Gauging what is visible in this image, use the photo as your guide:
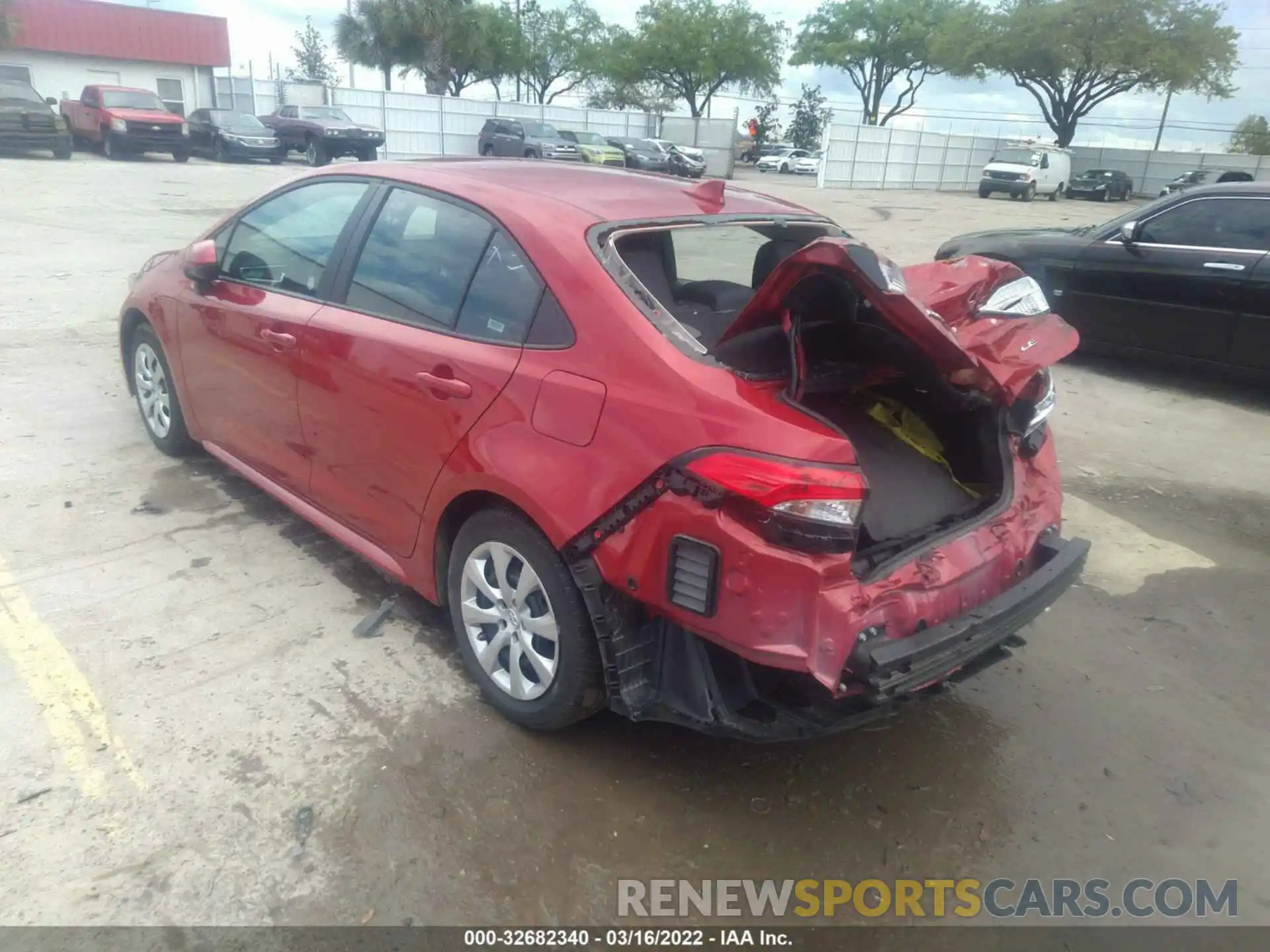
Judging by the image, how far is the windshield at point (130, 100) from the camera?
25.1 m

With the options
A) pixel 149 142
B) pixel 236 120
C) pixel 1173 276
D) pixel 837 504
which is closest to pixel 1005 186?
pixel 236 120

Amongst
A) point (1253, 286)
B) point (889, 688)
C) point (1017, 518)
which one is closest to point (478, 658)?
point (889, 688)

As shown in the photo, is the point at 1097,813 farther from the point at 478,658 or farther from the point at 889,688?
the point at 478,658

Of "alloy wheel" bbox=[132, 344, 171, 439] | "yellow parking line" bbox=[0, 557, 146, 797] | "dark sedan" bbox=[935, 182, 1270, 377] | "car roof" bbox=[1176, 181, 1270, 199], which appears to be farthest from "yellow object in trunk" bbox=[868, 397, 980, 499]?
"car roof" bbox=[1176, 181, 1270, 199]

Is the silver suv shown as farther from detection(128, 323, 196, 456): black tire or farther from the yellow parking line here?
the yellow parking line

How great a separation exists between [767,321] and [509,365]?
2.52ft

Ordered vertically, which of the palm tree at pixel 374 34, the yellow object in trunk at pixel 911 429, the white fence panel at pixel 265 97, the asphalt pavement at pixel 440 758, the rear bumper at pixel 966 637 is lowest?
the asphalt pavement at pixel 440 758

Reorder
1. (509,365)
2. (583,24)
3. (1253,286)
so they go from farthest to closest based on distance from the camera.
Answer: (583,24) → (1253,286) → (509,365)

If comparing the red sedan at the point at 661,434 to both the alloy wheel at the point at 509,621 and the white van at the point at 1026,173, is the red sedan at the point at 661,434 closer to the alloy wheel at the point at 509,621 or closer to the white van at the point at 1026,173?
the alloy wheel at the point at 509,621

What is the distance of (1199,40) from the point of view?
39.3 meters

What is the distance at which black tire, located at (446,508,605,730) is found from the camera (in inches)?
103

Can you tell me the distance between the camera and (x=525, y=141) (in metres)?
29.4

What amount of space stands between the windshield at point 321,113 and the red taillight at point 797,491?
2894 cm

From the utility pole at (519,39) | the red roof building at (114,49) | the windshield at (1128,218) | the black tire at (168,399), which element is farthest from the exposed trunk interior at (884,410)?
the utility pole at (519,39)
